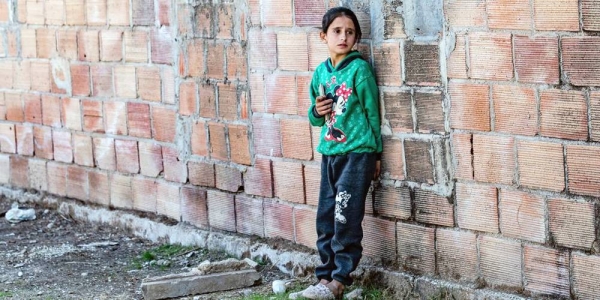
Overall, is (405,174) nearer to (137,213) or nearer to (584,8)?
(584,8)

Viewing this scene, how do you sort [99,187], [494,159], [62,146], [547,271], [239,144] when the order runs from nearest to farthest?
[547,271] → [494,159] → [239,144] → [99,187] → [62,146]

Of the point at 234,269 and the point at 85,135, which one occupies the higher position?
the point at 85,135

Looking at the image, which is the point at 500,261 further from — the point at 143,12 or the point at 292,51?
the point at 143,12

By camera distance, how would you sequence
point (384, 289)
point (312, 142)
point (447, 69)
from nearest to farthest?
point (447, 69)
point (384, 289)
point (312, 142)

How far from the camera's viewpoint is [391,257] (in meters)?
5.34

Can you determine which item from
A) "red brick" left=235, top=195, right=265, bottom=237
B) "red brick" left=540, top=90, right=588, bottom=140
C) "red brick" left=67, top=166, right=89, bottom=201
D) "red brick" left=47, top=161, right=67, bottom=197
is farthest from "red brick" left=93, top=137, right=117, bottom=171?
"red brick" left=540, top=90, right=588, bottom=140

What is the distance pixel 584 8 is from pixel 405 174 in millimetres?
1316

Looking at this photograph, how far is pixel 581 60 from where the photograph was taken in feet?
14.2

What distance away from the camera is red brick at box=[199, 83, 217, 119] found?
6.36 meters

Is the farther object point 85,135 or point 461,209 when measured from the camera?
point 85,135

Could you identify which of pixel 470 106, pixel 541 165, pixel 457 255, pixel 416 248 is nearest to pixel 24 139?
pixel 416 248

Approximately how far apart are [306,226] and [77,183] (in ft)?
8.02

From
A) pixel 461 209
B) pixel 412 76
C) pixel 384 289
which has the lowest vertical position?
pixel 384 289

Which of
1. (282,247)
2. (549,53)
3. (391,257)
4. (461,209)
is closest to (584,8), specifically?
(549,53)
